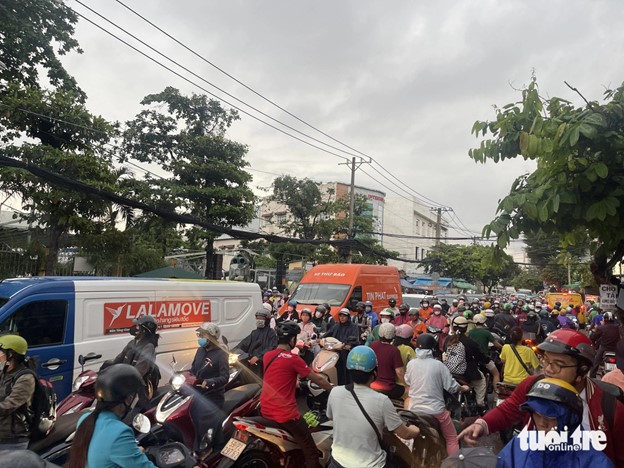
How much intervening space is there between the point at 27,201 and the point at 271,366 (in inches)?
487

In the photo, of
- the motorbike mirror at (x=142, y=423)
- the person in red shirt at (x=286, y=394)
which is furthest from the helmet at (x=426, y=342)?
the motorbike mirror at (x=142, y=423)

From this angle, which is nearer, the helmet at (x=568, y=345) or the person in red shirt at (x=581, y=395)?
the person in red shirt at (x=581, y=395)

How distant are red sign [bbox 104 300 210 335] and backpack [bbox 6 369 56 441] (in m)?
3.20

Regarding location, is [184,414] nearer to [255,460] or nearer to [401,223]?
[255,460]

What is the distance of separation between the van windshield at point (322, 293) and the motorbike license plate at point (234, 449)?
9.89m

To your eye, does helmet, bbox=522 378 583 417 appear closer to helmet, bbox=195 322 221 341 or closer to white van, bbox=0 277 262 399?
helmet, bbox=195 322 221 341

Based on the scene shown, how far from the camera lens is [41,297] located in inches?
249

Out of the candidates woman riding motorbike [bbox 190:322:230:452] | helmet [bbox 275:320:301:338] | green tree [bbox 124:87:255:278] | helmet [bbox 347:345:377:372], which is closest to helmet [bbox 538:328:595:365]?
helmet [bbox 347:345:377:372]

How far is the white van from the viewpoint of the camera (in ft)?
20.3

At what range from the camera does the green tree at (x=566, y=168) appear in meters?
3.81

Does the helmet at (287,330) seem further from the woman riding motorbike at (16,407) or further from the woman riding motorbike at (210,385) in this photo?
the woman riding motorbike at (16,407)

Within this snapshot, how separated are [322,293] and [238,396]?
30.4ft

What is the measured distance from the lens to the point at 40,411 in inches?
149

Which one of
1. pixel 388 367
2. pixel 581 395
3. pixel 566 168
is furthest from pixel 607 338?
pixel 581 395
